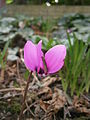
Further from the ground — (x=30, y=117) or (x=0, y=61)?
(x=0, y=61)

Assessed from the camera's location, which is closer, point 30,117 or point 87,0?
point 30,117

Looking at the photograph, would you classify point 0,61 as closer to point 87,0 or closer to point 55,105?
point 55,105

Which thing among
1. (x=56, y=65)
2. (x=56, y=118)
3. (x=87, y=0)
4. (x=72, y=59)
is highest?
(x=56, y=65)

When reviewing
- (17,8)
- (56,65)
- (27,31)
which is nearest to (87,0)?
(17,8)

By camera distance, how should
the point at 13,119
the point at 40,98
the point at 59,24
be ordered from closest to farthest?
the point at 13,119, the point at 40,98, the point at 59,24
